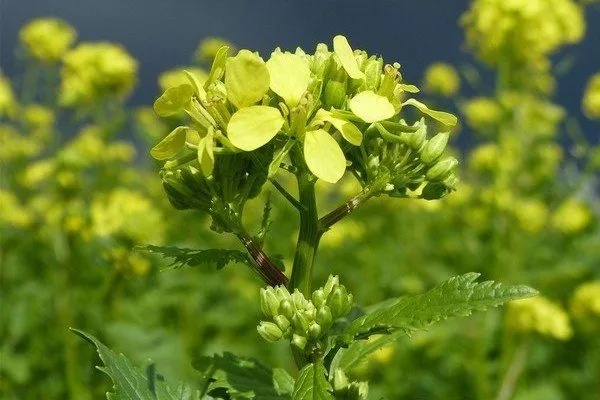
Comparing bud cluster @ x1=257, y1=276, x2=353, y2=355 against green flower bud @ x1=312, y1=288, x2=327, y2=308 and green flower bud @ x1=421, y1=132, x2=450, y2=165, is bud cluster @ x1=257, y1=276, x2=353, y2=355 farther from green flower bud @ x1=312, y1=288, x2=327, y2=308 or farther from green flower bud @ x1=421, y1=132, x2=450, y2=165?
green flower bud @ x1=421, y1=132, x2=450, y2=165

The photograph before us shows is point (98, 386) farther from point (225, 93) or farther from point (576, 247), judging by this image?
point (576, 247)

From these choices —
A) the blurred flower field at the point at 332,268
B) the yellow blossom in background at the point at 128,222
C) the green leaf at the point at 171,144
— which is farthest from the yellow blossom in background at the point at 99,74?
the green leaf at the point at 171,144

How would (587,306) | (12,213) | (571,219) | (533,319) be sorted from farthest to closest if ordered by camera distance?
(571,219), (12,213), (587,306), (533,319)

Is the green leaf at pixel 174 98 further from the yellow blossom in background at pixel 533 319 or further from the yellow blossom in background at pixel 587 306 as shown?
the yellow blossom in background at pixel 587 306

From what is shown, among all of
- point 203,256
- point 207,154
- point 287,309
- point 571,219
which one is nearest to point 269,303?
point 287,309

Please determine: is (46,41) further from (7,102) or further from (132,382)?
(132,382)
